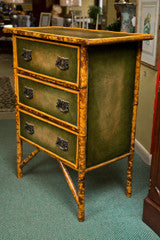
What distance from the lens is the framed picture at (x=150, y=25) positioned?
9.59ft

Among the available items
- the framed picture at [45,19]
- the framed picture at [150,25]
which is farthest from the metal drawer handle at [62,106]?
the framed picture at [45,19]

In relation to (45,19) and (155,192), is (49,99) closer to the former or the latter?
(155,192)

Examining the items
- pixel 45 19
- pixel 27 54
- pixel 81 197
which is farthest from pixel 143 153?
pixel 45 19

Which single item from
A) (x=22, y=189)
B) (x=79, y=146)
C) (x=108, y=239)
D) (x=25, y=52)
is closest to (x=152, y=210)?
(x=108, y=239)

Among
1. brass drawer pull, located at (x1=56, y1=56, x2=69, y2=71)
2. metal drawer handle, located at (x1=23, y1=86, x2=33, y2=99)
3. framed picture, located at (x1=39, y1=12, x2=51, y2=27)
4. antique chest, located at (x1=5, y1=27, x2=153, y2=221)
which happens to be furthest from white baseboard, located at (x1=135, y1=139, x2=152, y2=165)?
framed picture, located at (x1=39, y1=12, x2=51, y2=27)

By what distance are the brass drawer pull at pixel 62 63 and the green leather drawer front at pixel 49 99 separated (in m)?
0.16

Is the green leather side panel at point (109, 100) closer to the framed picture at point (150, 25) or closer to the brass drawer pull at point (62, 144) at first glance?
the brass drawer pull at point (62, 144)

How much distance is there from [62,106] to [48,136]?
341 mm

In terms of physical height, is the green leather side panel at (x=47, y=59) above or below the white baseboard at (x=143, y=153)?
above

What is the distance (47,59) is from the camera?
2.29 m

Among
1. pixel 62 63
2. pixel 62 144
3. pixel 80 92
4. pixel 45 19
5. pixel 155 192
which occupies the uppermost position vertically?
pixel 45 19

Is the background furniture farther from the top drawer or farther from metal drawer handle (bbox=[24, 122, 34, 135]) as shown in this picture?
metal drawer handle (bbox=[24, 122, 34, 135])

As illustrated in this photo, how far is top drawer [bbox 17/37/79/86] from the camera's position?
2.08 m

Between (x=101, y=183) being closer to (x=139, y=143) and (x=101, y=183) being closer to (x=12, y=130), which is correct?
(x=139, y=143)
